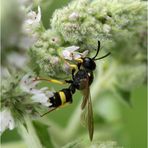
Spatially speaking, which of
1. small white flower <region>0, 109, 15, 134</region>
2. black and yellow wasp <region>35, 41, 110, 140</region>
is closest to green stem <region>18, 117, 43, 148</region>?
small white flower <region>0, 109, 15, 134</region>

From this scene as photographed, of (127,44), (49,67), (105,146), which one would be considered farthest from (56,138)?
(49,67)

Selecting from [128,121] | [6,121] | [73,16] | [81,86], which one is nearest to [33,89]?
[6,121]

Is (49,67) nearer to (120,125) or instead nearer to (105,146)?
(105,146)

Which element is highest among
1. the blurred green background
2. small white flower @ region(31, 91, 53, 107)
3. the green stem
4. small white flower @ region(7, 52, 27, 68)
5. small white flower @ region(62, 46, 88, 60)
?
small white flower @ region(7, 52, 27, 68)

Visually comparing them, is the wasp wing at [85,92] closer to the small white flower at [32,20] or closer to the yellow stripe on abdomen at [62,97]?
the yellow stripe on abdomen at [62,97]

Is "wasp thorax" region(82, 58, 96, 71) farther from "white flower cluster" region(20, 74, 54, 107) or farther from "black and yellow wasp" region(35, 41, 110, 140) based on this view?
"white flower cluster" region(20, 74, 54, 107)

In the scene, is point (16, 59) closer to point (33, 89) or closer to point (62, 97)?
point (33, 89)
